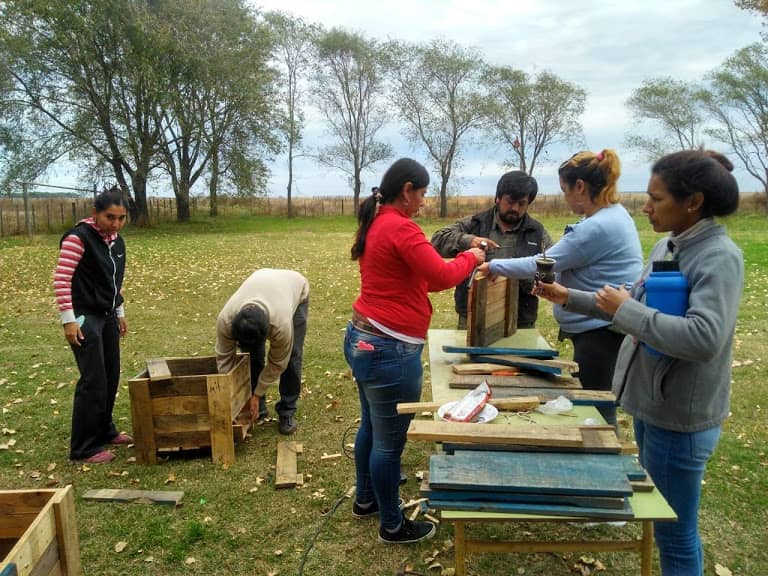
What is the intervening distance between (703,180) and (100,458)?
13.9 feet

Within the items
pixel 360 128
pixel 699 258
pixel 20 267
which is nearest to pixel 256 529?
pixel 699 258

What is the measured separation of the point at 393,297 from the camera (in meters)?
2.93

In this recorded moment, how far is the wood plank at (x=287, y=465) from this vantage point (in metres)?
4.10

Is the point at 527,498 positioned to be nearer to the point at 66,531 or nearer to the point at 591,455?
the point at 591,455

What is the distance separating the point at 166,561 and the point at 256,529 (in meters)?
0.52

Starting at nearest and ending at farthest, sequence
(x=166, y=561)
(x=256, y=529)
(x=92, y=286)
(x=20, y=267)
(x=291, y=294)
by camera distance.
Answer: (x=166, y=561)
(x=256, y=529)
(x=92, y=286)
(x=291, y=294)
(x=20, y=267)

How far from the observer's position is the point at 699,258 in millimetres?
2066

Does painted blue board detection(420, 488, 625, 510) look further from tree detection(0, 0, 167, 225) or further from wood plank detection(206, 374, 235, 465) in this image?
tree detection(0, 0, 167, 225)

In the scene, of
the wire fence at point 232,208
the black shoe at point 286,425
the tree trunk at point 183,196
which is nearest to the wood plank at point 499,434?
the black shoe at point 286,425

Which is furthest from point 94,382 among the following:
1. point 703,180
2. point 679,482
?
point 703,180

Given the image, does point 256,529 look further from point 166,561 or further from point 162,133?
point 162,133

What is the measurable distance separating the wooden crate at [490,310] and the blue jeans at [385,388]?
0.60 metres

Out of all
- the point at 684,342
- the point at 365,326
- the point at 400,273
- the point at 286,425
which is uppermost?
the point at 400,273

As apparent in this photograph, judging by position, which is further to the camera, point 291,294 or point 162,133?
point 162,133
